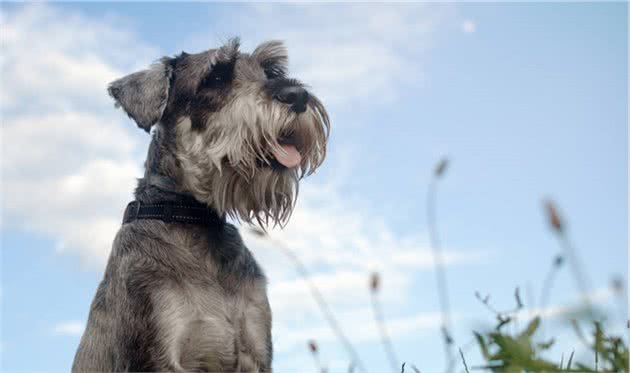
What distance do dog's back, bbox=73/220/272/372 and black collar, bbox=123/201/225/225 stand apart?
7cm

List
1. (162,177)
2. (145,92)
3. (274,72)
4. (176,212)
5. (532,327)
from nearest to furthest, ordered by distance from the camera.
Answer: (532,327)
(176,212)
(162,177)
(145,92)
(274,72)

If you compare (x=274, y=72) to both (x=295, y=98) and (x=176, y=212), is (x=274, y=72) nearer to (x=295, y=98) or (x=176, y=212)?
(x=295, y=98)

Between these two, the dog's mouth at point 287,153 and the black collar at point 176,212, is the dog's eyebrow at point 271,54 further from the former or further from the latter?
the black collar at point 176,212

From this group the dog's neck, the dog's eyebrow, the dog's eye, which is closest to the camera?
the dog's neck

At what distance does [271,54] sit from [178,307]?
343 cm

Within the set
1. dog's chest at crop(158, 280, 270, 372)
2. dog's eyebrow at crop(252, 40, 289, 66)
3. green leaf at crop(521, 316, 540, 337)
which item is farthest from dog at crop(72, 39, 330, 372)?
green leaf at crop(521, 316, 540, 337)

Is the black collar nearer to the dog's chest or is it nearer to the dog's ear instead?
the dog's chest

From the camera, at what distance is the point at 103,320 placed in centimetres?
679

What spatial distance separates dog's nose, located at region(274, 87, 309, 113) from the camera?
7238 millimetres

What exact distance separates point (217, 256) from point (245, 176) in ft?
3.23

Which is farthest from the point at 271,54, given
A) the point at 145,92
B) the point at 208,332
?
the point at 208,332

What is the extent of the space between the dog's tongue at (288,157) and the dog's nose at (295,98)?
466mm

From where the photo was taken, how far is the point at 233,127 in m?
7.14

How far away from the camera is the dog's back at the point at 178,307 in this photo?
6.32 m
